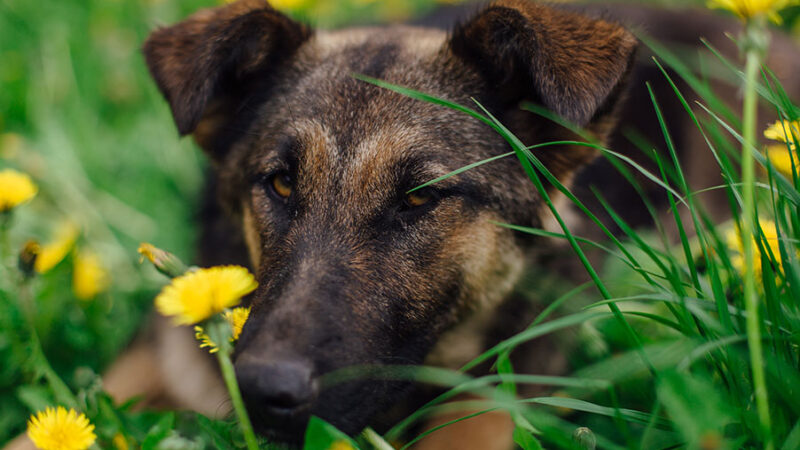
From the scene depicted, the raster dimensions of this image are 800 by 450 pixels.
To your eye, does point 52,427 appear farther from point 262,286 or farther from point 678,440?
point 678,440

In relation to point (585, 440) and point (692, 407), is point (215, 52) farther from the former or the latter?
point (692, 407)

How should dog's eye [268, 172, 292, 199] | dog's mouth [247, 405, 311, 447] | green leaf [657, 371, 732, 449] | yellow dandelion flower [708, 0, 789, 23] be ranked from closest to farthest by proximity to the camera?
green leaf [657, 371, 732, 449] < yellow dandelion flower [708, 0, 789, 23] < dog's mouth [247, 405, 311, 447] < dog's eye [268, 172, 292, 199]

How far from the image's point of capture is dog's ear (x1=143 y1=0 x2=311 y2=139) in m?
2.55

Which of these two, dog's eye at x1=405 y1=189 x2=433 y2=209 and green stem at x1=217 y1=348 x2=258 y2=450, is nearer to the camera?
green stem at x1=217 y1=348 x2=258 y2=450

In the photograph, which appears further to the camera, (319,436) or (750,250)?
(319,436)

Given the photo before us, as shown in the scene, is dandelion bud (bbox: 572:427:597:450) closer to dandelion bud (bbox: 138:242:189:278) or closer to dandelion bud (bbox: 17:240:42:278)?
dandelion bud (bbox: 138:242:189:278)

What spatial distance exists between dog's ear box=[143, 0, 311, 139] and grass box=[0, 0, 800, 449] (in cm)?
75

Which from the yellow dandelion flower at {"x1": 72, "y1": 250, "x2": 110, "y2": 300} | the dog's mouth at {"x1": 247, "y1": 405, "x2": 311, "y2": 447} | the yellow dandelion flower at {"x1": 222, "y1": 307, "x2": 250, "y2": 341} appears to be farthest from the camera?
the yellow dandelion flower at {"x1": 72, "y1": 250, "x2": 110, "y2": 300}

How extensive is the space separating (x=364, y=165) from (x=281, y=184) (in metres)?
0.40

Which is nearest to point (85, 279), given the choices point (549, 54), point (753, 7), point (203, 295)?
point (203, 295)

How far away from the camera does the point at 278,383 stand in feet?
5.67

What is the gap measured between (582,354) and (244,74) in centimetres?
200

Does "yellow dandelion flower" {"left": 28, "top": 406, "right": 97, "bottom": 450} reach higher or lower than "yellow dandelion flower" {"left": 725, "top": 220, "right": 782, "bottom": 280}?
lower

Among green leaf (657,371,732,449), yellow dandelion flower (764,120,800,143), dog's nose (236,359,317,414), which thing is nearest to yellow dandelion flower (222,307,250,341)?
dog's nose (236,359,317,414)
